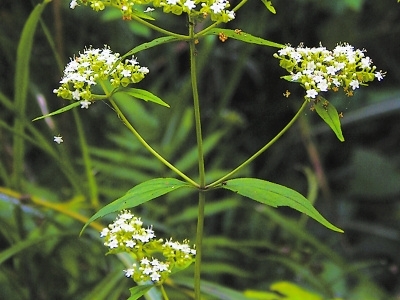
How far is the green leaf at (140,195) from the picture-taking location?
2.33 feet

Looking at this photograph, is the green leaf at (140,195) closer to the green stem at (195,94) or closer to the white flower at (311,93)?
the green stem at (195,94)

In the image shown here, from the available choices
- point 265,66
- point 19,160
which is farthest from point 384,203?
point 19,160

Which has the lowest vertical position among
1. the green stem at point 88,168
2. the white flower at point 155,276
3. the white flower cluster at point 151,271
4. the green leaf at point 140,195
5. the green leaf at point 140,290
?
the green leaf at point 140,290

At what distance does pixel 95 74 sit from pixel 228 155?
1533 mm

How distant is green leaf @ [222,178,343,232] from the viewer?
72cm

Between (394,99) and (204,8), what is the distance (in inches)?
70.3

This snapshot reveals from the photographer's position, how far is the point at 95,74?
0.76 meters

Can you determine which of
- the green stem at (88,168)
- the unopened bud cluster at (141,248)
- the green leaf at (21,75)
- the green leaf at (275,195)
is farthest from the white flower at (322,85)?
the green stem at (88,168)

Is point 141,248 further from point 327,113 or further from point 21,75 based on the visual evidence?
point 21,75

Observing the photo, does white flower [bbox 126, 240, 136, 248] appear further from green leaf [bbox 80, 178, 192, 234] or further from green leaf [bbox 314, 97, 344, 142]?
green leaf [bbox 314, 97, 344, 142]

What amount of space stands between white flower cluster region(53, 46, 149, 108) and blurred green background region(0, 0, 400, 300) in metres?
0.67

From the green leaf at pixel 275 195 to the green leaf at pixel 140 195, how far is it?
0.06 m

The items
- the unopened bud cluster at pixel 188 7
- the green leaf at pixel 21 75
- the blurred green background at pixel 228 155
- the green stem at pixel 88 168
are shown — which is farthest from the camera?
the blurred green background at pixel 228 155

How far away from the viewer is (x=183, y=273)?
1.73m
